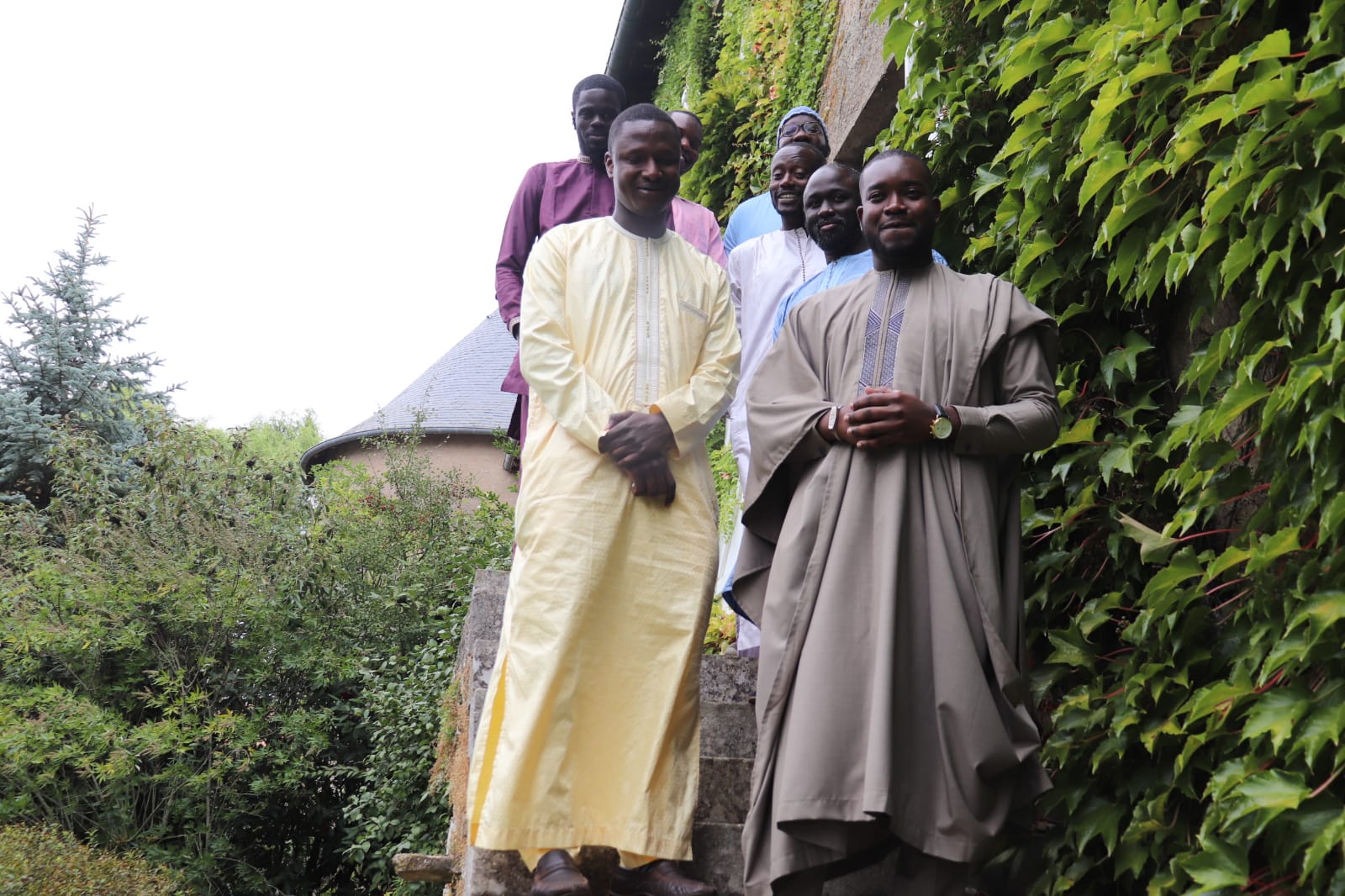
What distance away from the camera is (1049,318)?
11.6 ft

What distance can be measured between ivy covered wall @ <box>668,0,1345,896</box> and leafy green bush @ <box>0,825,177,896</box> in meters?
6.13

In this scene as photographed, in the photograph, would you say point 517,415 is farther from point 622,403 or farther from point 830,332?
point 830,332

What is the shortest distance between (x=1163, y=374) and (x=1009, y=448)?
2.58ft

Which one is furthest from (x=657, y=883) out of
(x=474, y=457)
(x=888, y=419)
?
(x=474, y=457)

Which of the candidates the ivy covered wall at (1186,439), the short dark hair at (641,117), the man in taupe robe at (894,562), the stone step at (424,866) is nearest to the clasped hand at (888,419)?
the man in taupe robe at (894,562)

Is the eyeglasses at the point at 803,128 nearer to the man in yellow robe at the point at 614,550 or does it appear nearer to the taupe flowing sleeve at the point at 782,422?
the man in yellow robe at the point at 614,550

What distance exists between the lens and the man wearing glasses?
17.4 feet

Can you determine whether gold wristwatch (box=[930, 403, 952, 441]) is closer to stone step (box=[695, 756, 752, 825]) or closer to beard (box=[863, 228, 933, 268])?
beard (box=[863, 228, 933, 268])

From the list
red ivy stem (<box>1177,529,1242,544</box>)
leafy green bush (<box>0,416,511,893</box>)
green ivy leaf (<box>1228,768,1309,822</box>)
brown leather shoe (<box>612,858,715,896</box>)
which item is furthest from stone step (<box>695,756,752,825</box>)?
leafy green bush (<box>0,416,511,893</box>)

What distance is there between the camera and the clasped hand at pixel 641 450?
3.81 meters

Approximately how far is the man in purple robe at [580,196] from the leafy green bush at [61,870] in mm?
4458

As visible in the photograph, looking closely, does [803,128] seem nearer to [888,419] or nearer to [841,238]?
[841,238]

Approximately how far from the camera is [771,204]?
18.9 feet

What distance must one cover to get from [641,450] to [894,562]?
0.95 metres
